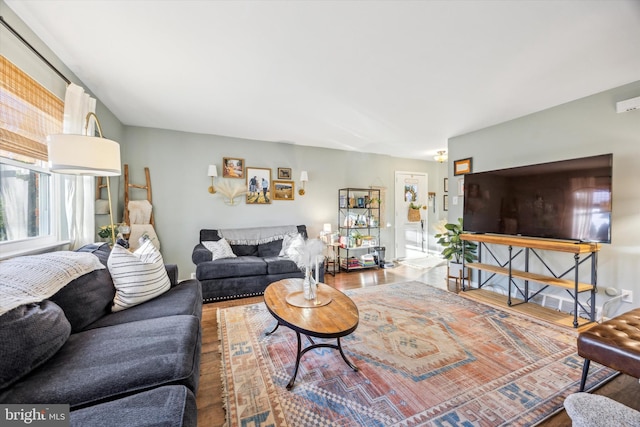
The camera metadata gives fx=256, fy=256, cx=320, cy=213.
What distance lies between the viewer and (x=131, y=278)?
71.7 inches

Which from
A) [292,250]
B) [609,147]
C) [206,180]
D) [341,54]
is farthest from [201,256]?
[609,147]

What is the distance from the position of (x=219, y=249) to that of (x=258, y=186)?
135cm

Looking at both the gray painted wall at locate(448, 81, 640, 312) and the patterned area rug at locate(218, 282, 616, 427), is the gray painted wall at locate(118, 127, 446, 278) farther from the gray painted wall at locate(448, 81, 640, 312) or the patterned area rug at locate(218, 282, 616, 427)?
the gray painted wall at locate(448, 81, 640, 312)

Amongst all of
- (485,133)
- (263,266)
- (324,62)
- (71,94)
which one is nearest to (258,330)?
(263,266)

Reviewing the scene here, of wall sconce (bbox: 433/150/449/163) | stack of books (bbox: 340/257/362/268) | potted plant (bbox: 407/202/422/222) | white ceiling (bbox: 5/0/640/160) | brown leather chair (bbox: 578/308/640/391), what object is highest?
white ceiling (bbox: 5/0/640/160)

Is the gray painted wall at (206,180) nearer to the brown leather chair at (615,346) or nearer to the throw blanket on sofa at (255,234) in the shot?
the throw blanket on sofa at (255,234)

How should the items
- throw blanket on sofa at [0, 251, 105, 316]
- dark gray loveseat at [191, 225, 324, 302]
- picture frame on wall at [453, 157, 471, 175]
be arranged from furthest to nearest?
picture frame on wall at [453, 157, 471, 175] < dark gray loveseat at [191, 225, 324, 302] < throw blanket on sofa at [0, 251, 105, 316]

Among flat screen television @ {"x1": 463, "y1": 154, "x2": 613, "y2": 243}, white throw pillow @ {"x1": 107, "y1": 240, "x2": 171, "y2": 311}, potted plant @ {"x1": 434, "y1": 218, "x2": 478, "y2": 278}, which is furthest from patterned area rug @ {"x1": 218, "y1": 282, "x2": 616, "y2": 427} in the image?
potted plant @ {"x1": 434, "y1": 218, "x2": 478, "y2": 278}

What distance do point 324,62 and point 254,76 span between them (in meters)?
0.68

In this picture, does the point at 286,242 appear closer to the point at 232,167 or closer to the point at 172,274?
the point at 232,167

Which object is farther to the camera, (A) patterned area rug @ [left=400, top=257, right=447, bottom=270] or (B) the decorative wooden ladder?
(A) patterned area rug @ [left=400, top=257, right=447, bottom=270]

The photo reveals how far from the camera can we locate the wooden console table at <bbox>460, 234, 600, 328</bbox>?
2.49 m

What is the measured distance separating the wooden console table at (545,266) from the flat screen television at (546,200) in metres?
0.14

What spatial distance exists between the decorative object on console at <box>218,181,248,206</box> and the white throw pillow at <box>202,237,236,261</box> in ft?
2.69
